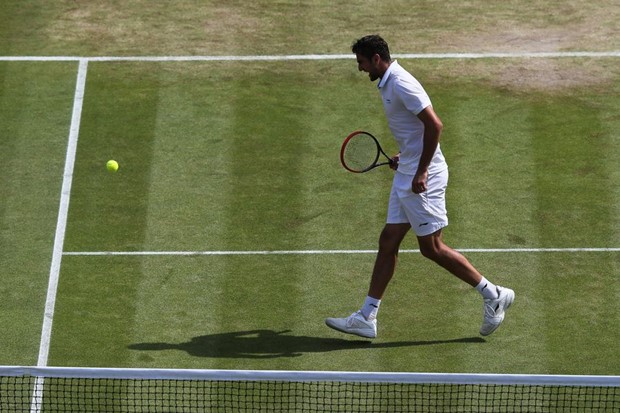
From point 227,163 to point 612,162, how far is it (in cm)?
394

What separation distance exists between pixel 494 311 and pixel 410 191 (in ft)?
4.03

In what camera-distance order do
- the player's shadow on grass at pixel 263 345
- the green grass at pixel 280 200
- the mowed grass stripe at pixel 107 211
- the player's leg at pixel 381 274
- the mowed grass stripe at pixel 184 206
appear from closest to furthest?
the player's leg at pixel 381 274, the player's shadow on grass at pixel 263 345, the green grass at pixel 280 200, the mowed grass stripe at pixel 107 211, the mowed grass stripe at pixel 184 206

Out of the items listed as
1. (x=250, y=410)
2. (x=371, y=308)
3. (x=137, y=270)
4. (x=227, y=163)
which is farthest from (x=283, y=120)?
(x=250, y=410)

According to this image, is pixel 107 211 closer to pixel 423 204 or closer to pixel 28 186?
pixel 28 186

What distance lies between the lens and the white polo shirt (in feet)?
35.5

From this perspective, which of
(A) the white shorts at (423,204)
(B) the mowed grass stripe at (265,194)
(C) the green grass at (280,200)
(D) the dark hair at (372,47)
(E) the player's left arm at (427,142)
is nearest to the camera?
(E) the player's left arm at (427,142)

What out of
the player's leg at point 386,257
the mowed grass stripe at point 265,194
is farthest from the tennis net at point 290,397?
the player's leg at point 386,257

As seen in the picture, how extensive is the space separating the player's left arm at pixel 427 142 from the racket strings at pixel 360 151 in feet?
3.33

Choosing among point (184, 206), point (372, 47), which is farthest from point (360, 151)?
point (184, 206)

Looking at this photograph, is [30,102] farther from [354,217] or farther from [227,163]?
[354,217]

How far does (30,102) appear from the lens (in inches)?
620

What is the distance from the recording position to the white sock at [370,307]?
11383mm

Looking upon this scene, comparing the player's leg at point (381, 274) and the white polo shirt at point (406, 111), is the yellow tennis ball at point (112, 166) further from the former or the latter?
the white polo shirt at point (406, 111)

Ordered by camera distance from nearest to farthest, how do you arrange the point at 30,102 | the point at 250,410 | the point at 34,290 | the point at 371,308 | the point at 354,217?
the point at 250,410
the point at 371,308
the point at 34,290
the point at 354,217
the point at 30,102
